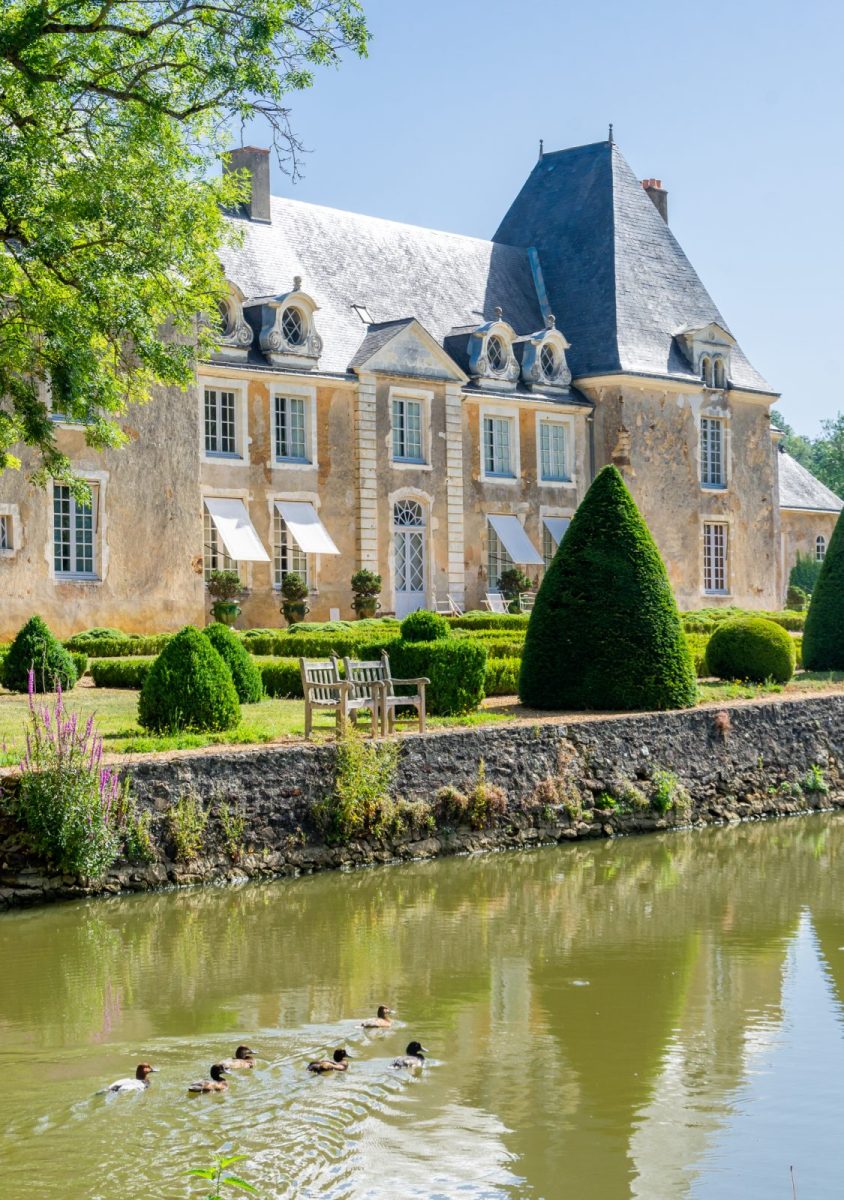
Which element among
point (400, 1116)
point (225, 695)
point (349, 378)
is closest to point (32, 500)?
point (349, 378)

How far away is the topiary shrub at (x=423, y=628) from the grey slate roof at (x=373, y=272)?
13.6 metres

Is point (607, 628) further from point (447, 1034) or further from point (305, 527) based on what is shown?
point (305, 527)

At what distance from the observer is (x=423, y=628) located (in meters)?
15.4

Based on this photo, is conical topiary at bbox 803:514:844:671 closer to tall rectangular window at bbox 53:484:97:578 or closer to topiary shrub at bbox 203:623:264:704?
topiary shrub at bbox 203:623:264:704

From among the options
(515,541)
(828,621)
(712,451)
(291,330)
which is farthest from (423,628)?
(712,451)

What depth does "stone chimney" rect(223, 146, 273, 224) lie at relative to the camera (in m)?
29.5

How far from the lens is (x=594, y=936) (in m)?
9.84

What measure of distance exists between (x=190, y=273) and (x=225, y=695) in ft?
16.6

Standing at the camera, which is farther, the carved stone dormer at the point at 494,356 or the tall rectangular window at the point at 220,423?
the carved stone dormer at the point at 494,356

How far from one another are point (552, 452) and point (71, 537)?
38.2 feet

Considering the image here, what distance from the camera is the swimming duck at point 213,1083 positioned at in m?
6.51

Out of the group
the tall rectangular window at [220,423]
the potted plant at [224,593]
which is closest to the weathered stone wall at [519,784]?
the potted plant at [224,593]

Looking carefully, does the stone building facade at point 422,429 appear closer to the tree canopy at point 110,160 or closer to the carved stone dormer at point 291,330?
the carved stone dormer at point 291,330

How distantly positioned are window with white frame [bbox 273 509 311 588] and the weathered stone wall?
Answer: 518 inches
